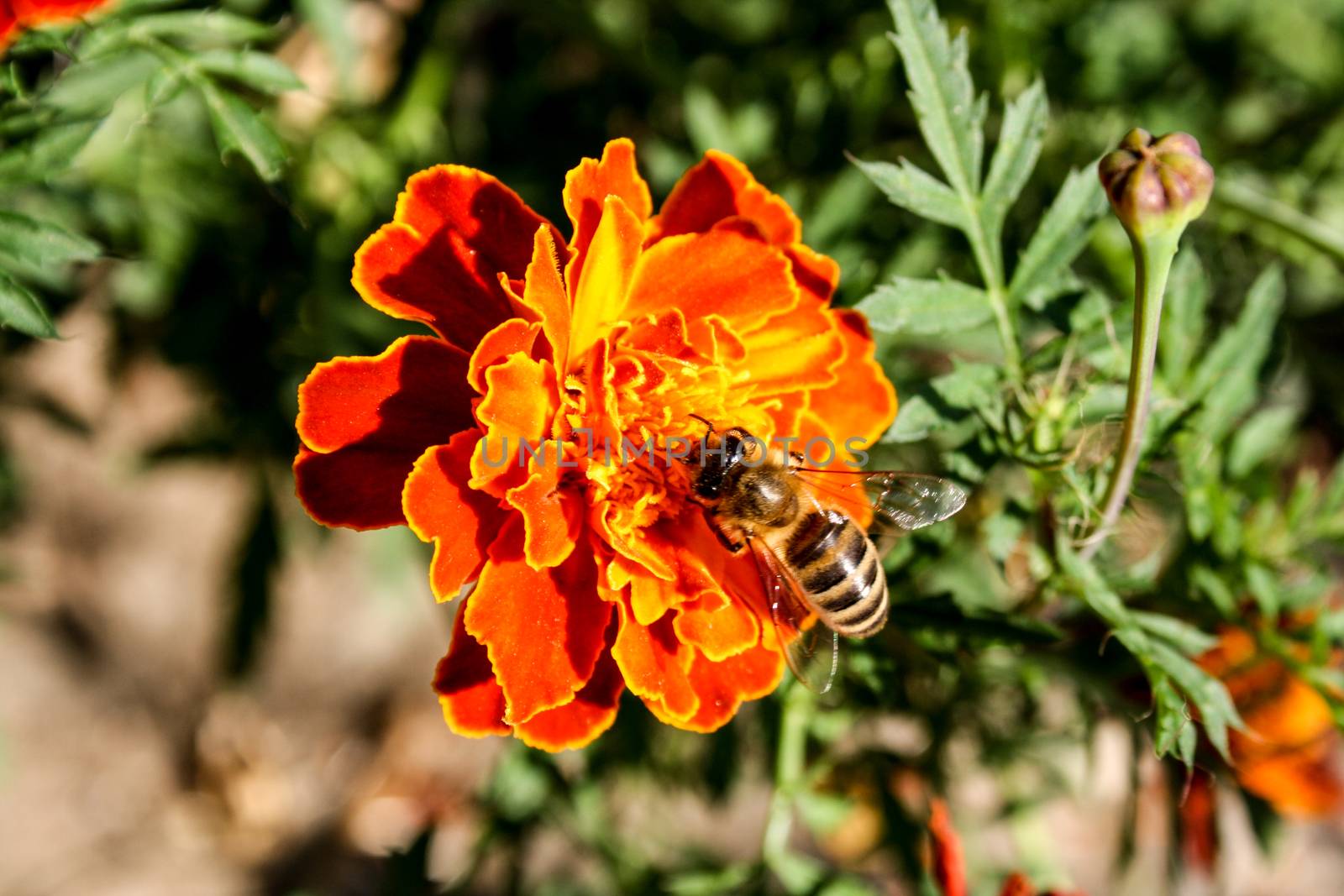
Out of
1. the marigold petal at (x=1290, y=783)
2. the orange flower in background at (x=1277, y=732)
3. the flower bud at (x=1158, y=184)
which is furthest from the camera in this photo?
the marigold petal at (x=1290, y=783)

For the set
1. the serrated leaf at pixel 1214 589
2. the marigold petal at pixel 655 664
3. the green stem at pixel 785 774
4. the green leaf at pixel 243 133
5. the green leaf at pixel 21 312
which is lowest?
the green stem at pixel 785 774

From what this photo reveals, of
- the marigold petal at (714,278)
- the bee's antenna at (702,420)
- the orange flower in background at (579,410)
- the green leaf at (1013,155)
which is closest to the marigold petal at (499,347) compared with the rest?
the orange flower in background at (579,410)

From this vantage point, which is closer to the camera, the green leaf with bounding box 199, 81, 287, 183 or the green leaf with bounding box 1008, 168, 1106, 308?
the green leaf with bounding box 199, 81, 287, 183

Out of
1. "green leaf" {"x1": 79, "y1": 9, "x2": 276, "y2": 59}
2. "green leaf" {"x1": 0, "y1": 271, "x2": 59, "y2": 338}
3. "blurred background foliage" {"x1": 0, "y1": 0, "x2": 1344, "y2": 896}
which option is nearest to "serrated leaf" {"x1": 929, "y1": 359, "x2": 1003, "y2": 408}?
"blurred background foliage" {"x1": 0, "y1": 0, "x2": 1344, "y2": 896}

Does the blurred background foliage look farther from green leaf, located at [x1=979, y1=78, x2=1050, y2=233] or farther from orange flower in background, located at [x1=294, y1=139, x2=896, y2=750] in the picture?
orange flower in background, located at [x1=294, y1=139, x2=896, y2=750]

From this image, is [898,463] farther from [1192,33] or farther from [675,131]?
[1192,33]

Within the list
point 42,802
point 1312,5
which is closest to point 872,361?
point 1312,5

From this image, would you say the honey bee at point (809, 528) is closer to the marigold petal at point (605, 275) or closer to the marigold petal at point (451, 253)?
the marigold petal at point (605, 275)
